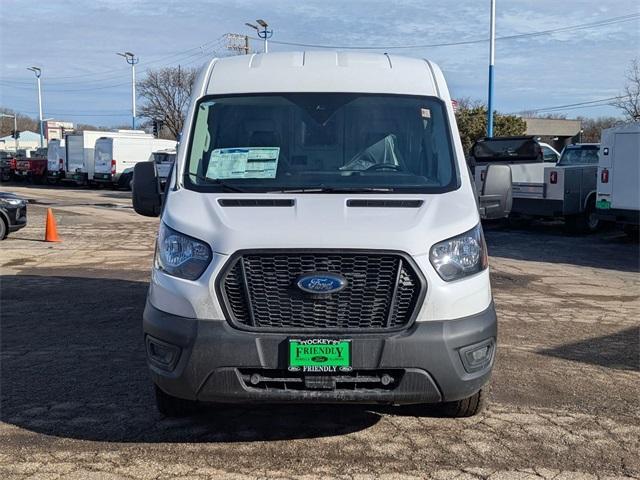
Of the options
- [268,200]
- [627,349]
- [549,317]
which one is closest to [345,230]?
[268,200]

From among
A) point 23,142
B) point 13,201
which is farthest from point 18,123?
point 13,201

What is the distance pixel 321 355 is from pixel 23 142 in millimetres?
122781

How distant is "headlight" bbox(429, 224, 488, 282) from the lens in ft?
13.8

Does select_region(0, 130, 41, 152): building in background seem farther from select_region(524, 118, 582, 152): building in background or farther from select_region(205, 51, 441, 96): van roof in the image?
select_region(205, 51, 441, 96): van roof

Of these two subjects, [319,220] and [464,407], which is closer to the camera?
[319,220]

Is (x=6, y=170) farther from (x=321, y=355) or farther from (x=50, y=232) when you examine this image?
(x=321, y=355)

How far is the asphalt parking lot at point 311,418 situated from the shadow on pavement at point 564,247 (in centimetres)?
411

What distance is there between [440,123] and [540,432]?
7.36ft

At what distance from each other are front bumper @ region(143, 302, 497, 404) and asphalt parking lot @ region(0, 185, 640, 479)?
485 millimetres

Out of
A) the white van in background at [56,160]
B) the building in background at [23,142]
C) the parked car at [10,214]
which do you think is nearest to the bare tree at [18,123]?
the building in background at [23,142]

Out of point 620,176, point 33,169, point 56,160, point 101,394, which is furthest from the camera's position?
point 33,169

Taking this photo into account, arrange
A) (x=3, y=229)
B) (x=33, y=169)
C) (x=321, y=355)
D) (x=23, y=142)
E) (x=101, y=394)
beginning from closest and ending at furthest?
1. (x=321, y=355)
2. (x=101, y=394)
3. (x=3, y=229)
4. (x=33, y=169)
5. (x=23, y=142)

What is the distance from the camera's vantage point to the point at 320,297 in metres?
4.11

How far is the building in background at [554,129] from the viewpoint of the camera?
200 ft
